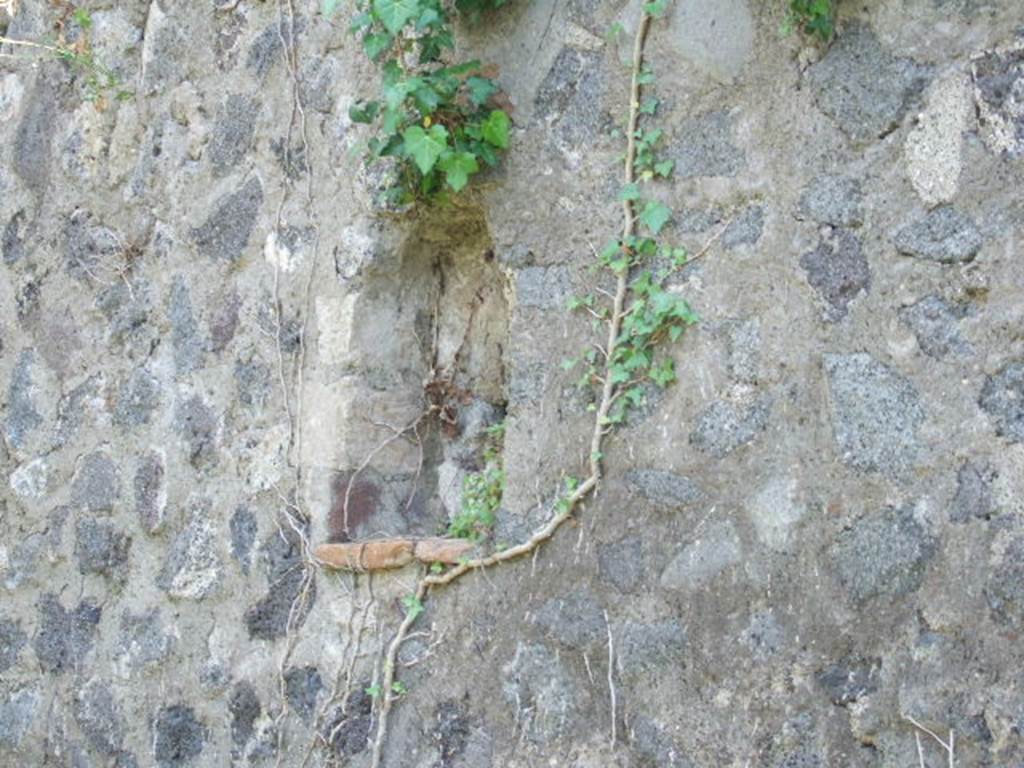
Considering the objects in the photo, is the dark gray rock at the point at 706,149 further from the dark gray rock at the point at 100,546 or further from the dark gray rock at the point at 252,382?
the dark gray rock at the point at 100,546

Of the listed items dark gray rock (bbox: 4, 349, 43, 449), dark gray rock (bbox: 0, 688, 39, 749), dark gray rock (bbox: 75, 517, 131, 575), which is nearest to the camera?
dark gray rock (bbox: 75, 517, 131, 575)

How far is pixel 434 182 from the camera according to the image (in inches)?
116

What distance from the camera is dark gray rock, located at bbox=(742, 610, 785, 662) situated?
2.33m

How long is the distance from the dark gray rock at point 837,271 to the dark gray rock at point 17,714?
2160 mm

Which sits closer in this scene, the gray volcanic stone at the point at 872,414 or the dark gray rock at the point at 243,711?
the gray volcanic stone at the point at 872,414

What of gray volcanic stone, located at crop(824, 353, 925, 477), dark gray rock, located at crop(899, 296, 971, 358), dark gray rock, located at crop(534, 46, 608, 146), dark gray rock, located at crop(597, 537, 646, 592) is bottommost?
dark gray rock, located at crop(597, 537, 646, 592)

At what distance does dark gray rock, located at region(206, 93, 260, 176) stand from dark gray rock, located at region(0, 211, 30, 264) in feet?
2.44

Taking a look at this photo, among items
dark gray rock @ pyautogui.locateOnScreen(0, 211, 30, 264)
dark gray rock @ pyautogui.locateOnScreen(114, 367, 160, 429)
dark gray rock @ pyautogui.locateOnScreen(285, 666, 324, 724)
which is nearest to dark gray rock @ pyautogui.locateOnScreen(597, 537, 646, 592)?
dark gray rock @ pyautogui.locateOnScreen(285, 666, 324, 724)

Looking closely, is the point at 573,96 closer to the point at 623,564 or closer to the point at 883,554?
the point at 623,564

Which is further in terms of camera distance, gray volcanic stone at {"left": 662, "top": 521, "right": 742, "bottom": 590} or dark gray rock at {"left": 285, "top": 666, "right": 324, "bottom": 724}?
dark gray rock at {"left": 285, "top": 666, "right": 324, "bottom": 724}

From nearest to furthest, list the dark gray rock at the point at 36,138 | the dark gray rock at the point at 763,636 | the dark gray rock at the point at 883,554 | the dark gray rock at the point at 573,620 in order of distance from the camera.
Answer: the dark gray rock at the point at 883,554 → the dark gray rock at the point at 763,636 → the dark gray rock at the point at 573,620 → the dark gray rock at the point at 36,138

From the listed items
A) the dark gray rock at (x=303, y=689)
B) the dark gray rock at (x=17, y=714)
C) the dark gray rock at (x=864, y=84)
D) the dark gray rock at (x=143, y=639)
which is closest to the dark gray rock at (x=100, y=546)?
the dark gray rock at (x=143, y=639)

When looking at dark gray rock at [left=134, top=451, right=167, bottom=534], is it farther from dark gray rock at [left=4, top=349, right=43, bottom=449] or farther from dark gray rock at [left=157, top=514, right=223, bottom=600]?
dark gray rock at [left=4, top=349, right=43, bottom=449]

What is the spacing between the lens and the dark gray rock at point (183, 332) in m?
3.38
